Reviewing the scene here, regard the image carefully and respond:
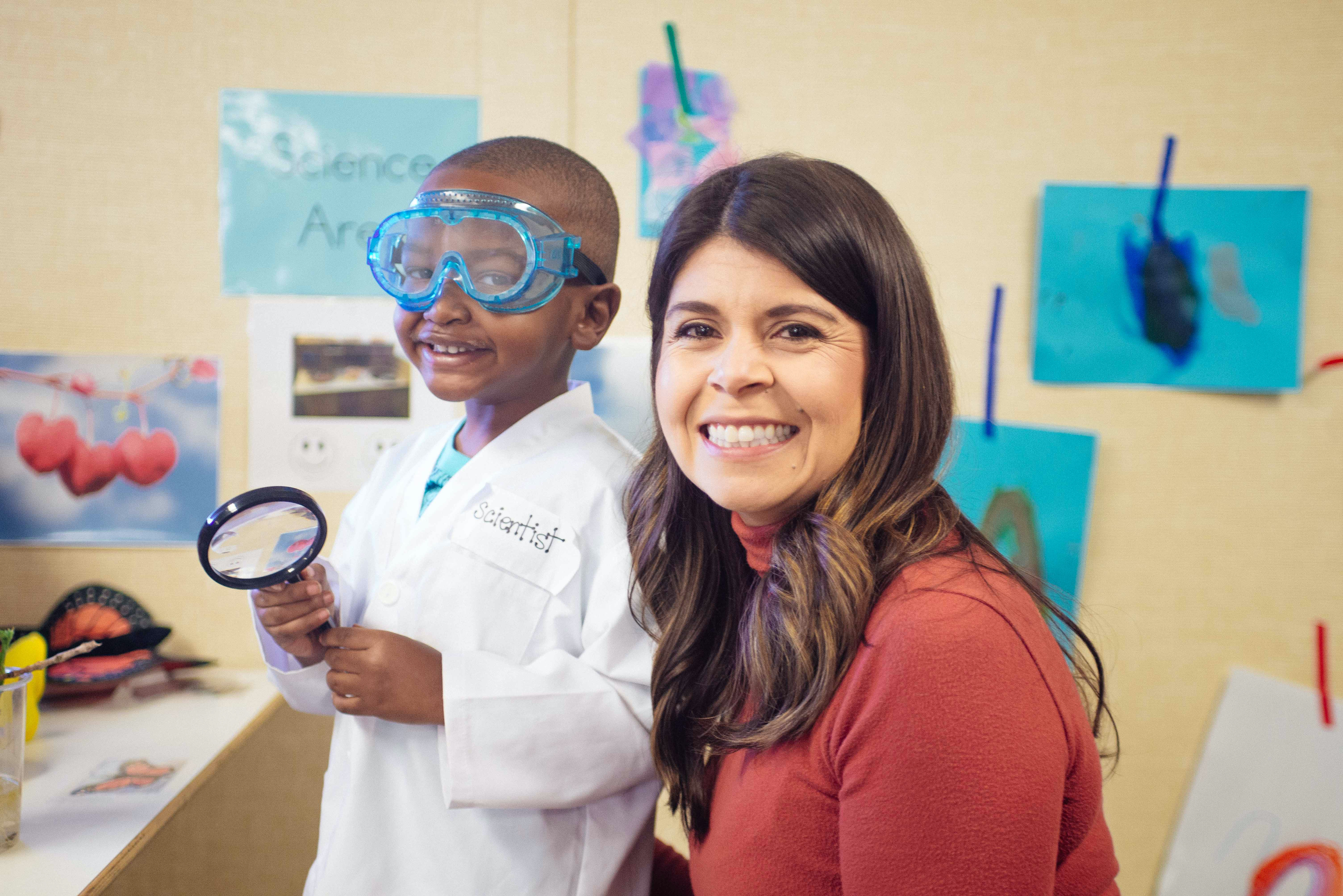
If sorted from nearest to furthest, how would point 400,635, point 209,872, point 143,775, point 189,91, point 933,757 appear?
1. point 933,757
2. point 400,635
3. point 143,775
4. point 189,91
5. point 209,872

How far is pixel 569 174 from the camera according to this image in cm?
100

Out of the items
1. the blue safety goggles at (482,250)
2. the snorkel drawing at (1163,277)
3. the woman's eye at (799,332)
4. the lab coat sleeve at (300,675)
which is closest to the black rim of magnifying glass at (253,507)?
the lab coat sleeve at (300,675)

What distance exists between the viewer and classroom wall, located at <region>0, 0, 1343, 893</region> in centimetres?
152

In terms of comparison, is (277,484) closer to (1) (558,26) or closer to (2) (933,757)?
(1) (558,26)

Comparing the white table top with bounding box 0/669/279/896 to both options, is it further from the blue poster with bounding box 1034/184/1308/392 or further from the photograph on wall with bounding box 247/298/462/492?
the blue poster with bounding box 1034/184/1308/392

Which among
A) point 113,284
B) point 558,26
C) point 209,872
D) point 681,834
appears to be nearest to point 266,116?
point 113,284

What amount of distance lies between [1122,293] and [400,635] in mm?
1440

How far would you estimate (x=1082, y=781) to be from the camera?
69cm

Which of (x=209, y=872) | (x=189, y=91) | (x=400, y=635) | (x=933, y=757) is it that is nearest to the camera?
(x=933, y=757)

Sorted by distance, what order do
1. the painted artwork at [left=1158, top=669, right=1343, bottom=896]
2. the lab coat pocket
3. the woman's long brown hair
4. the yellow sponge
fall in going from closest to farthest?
the woman's long brown hair
the lab coat pocket
the yellow sponge
the painted artwork at [left=1158, top=669, right=1343, bottom=896]

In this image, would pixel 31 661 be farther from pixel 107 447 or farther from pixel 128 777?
pixel 107 447

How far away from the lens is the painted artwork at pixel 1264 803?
151 cm

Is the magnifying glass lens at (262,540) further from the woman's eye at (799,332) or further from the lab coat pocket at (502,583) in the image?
the woman's eye at (799,332)

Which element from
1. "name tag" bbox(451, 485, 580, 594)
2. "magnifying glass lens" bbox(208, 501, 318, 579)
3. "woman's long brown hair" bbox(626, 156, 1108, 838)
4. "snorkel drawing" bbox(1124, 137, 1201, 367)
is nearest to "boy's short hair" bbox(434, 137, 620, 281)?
"woman's long brown hair" bbox(626, 156, 1108, 838)
